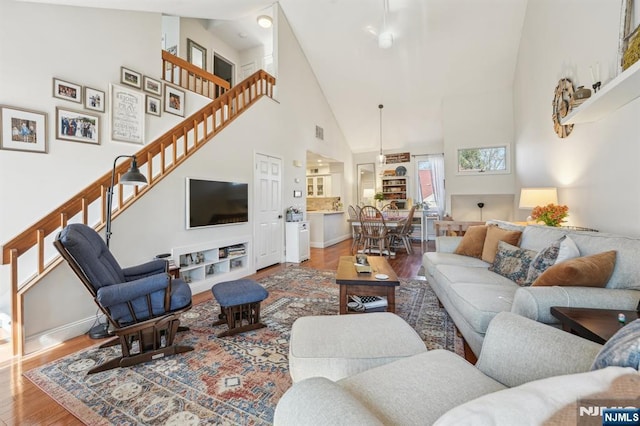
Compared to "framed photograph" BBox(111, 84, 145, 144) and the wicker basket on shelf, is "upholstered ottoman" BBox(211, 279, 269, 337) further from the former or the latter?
the wicker basket on shelf

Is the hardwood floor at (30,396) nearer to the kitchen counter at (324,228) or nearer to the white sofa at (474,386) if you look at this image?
the white sofa at (474,386)

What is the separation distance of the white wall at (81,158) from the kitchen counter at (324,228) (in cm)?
263


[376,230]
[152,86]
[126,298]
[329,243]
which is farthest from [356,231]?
[126,298]

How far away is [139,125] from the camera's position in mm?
3764

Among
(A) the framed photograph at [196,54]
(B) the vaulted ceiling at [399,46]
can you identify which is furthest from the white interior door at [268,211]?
(A) the framed photograph at [196,54]

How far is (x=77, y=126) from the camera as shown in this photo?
315cm

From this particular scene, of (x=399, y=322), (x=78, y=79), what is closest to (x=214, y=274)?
(x=78, y=79)

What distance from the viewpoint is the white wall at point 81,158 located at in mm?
2410

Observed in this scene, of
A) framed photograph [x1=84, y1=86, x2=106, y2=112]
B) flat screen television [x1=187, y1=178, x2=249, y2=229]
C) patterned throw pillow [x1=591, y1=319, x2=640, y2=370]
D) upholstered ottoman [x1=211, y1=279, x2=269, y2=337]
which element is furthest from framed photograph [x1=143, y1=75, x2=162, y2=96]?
patterned throw pillow [x1=591, y1=319, x2=640, y2=370]

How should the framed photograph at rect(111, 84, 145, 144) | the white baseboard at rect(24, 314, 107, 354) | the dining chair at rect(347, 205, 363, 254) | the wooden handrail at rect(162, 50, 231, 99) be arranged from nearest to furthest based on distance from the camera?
the white baseboard at rect(24, 314, 107, 354) → the framed photograph at rect(111, 84, 145, 144) → the wooden handrail at rect(162, 50, 231, 99) → the dining chair at rect(347, 205, 363, 254)

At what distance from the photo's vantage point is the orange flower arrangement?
310 cm

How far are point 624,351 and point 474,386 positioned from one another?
0.47 metres

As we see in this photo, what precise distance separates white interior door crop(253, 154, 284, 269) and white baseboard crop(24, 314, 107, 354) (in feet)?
7.71

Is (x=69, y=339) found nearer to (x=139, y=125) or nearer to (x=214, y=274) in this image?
(x=214, y=274)
